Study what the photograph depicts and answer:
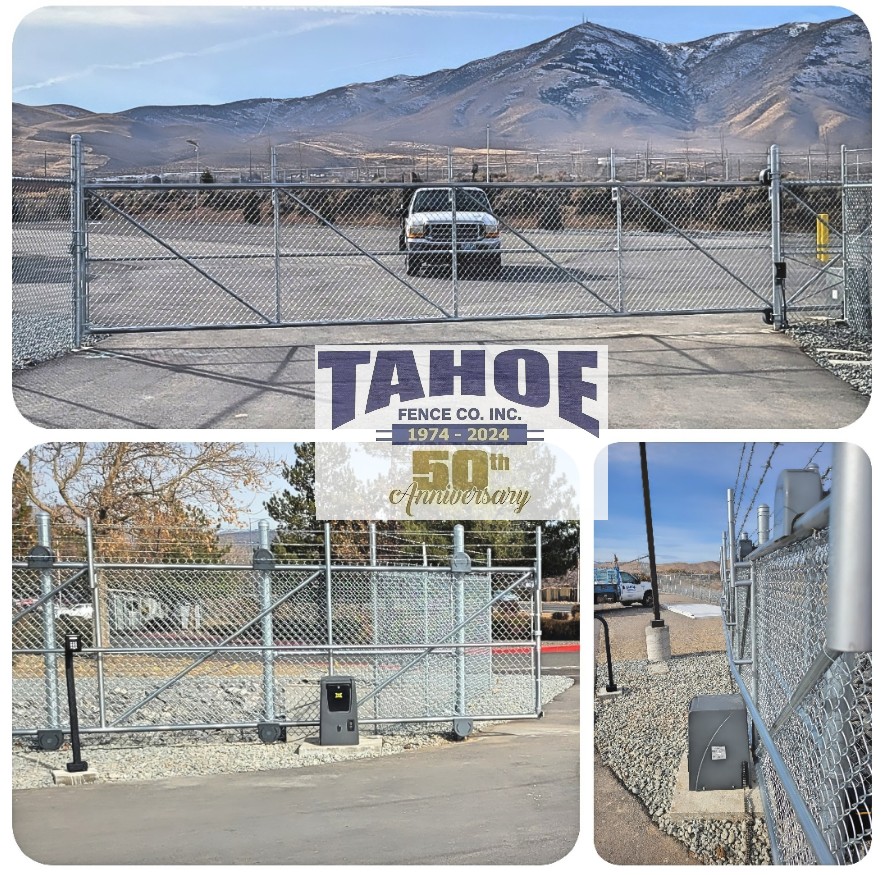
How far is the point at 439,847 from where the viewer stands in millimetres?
6551

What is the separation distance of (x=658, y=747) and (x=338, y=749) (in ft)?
8.77

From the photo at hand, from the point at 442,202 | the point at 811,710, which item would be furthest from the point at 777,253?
A: the point at 811,710

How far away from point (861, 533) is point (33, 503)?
40.3ft

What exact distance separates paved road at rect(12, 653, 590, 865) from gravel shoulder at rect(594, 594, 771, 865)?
0.48 metres

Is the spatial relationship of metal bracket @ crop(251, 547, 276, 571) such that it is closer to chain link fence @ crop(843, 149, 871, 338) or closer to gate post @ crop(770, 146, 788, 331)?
gate post @ crop(770, 146, 788, 331)

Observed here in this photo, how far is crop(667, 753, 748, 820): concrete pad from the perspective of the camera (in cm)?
703

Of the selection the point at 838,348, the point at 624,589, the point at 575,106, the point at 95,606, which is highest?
the point at 575,106

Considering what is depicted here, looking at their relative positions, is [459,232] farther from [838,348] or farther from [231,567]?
[231,567]

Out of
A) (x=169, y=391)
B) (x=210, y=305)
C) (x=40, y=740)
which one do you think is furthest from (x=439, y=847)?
(x=210, y=305)

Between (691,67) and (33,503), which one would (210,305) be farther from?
(691,67)

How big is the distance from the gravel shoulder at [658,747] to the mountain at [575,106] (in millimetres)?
63578

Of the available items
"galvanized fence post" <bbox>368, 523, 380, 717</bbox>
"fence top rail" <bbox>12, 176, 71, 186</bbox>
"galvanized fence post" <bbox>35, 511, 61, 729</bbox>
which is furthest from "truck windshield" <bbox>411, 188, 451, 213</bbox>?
"galvanized fence post" <bbox>35, 511, 61, 729</bbox>

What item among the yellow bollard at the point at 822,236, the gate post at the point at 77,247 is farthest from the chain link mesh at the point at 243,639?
the yellow bollard at the point at 822,236

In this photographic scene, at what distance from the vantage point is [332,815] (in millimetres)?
7188
